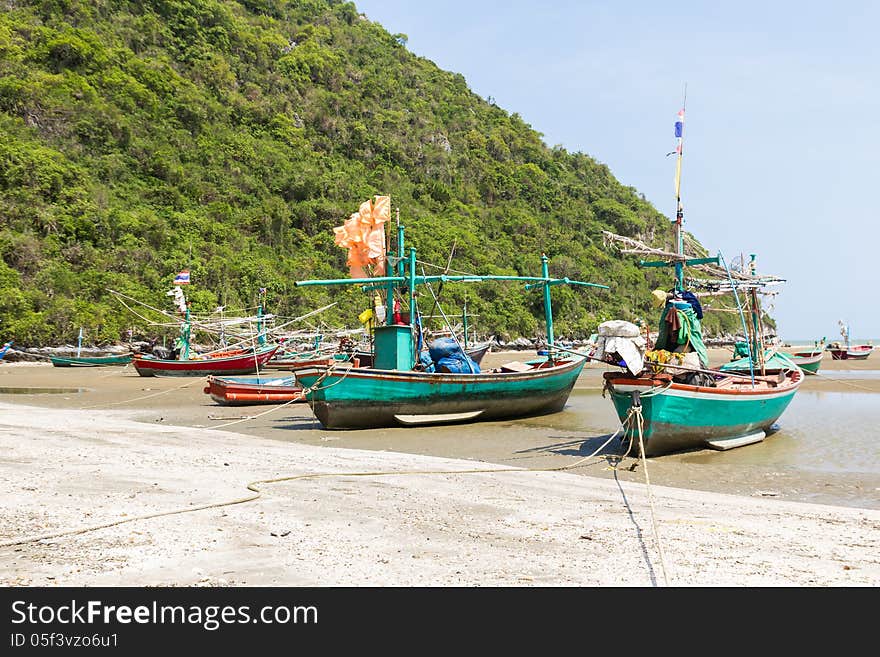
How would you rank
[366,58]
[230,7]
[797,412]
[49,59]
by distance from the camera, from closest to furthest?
[797,412] → [49,59] → [230,7] → [366,58]

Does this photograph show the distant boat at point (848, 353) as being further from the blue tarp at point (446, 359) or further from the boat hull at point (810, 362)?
the blue tarp at point (446, 359)

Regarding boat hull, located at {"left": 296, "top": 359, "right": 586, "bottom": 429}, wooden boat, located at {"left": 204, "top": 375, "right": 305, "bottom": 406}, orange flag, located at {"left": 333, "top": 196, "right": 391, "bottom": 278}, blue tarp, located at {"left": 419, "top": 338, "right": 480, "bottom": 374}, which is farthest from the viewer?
wooden boat, located at {"left": 204, "top": 375, "right": 305, "bottom": 406}

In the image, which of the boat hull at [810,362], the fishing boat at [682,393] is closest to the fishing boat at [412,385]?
the fishing boat at [682,393]


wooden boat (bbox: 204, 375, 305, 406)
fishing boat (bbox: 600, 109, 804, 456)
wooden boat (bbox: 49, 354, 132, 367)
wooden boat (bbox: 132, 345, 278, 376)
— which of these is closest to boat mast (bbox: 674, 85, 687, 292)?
fishing boat (bbox: 600, 109, 804, 456)

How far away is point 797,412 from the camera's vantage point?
21.2 metres

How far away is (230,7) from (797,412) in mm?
92754

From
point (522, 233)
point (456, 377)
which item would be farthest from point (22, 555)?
point (522, 233)

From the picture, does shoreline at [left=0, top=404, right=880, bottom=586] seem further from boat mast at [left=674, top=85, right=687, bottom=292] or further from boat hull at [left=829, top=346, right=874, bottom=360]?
boat hull at [left=829, top=346, right=874, bottom=360]

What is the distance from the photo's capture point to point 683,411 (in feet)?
40.0

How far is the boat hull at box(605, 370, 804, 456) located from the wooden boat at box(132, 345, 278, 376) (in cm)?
2487

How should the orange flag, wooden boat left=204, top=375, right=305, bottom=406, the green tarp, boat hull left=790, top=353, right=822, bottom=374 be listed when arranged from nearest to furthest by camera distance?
the green tarp, the orange flag, wooden boat left=204, top=375, right=305, bottom=406, boat hull left=790, top=353, right=822, bottom=374

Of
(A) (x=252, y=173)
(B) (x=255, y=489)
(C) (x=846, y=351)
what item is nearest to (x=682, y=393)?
(B) (x=255, y=489)

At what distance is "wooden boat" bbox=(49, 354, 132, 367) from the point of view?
126ft
